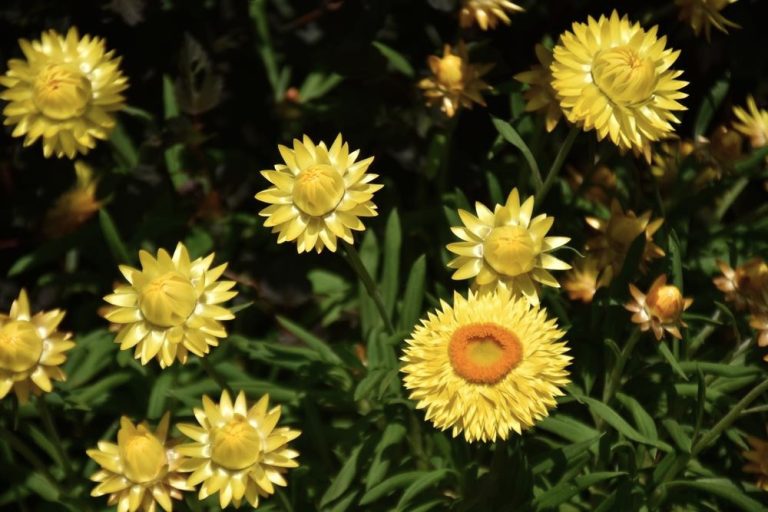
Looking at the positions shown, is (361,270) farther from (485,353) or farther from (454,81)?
(454,81)

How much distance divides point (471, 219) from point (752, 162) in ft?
2.92

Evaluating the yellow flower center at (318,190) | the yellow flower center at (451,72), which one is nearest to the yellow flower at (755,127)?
the yellow flower center at (451,72)

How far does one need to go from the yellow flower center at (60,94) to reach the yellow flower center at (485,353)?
0.98 meters

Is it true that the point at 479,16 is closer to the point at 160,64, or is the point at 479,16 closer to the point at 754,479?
the point at 160,64

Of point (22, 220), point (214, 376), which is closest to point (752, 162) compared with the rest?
point (214, 376)

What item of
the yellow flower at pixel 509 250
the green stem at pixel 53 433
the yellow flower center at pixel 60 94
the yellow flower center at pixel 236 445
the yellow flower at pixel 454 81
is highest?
the yellow flower at pixel 454 81

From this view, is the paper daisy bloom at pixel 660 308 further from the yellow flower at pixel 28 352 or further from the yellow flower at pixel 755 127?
the yellow flower at pixel 28 352

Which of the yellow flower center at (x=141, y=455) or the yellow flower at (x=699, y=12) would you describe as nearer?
the yellow flower center at (x=141, y=455)

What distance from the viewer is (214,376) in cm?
176

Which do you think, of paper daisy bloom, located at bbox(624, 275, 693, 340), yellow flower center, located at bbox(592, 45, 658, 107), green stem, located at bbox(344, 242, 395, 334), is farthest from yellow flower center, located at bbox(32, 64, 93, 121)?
paper daisy bloom, located at bbox(624, 275, 693, 340)

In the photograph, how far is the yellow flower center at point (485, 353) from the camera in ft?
5.15

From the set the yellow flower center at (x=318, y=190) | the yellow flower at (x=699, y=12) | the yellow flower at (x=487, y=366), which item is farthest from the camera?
the yellow flower at (x=699, y=12)

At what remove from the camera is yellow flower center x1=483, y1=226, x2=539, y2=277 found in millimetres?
1650

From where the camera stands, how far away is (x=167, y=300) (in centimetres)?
164
